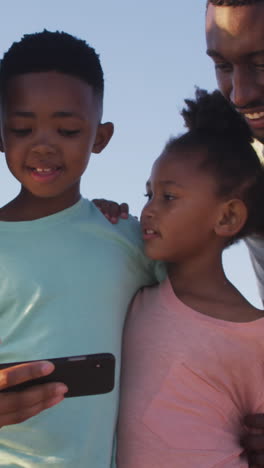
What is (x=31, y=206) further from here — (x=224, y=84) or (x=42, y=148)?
(x=224, y=84)

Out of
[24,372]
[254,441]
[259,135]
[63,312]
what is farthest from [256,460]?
[259,135]

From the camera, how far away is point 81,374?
101 inches

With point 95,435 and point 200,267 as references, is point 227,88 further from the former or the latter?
point 95,435

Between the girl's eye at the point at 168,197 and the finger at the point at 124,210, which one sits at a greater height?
the girl's eye at the point at 168,197

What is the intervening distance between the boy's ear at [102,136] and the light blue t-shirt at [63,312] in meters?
0.42

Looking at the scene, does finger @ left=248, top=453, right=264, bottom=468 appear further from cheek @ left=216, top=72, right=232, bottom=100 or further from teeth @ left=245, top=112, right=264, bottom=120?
cheek @ left=216, top=72, right=232, bottom=100

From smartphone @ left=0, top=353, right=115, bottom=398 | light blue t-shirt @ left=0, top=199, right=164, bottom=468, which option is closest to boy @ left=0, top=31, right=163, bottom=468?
light blue t-shirt @ left=0, top=199, right=164, bottom=468

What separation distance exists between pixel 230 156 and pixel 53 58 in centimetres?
93

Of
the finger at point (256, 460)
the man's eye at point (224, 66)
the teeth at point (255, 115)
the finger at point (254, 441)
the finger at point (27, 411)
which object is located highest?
the man's eye at point (224, 66)

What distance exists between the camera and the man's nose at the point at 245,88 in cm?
352

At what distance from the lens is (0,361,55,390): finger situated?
7.84 ft

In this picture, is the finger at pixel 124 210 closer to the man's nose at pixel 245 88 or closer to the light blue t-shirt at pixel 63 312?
the light blue t-shirt at pixel 63 312

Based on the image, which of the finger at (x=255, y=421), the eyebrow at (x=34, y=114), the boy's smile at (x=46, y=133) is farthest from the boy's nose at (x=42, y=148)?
the finger at (x=255, y=421)

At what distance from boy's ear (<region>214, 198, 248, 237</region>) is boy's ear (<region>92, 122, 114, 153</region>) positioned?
640 millimetres
